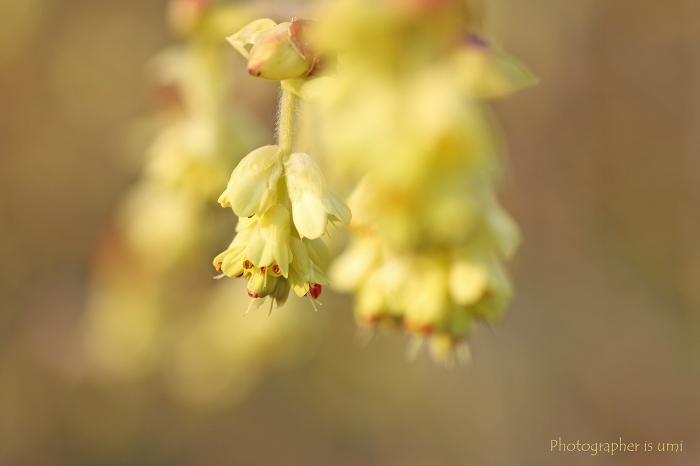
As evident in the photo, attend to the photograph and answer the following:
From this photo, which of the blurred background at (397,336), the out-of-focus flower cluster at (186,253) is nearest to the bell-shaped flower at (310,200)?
the out-of-focus flower cluster at (186,253)

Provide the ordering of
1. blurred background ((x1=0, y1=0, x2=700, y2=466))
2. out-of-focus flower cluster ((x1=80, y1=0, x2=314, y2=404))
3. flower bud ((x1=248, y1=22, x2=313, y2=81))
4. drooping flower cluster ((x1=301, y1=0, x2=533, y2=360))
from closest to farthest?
1. drooping flower cluster ((x1=301, y1=0, x2=533, y2=360))
2. flower bud ((x1=248, y1=22, x2=313, y2=81))
3. out-of-focus flower cluster ((x1=80, y1=0, x2=314, y2=404))
4. blurred background ((x1=0, y1=0, x2=700, y2=466))

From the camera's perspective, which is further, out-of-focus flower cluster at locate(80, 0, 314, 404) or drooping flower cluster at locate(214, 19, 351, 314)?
out-of-focus flower cluster at locate(80, 0, 314, 404)

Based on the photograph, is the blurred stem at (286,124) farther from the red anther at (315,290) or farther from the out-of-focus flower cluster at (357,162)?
the red anther at (315,290)


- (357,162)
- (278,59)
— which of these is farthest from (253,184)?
(357,162)

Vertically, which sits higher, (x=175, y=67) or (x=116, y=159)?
(x=175, y=67)

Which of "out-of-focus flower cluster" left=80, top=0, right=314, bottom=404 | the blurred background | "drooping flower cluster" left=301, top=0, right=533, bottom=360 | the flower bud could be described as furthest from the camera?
the blurred background

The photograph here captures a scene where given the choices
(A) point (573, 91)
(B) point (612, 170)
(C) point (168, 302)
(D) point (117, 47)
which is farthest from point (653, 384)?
(D) point (117, 47)

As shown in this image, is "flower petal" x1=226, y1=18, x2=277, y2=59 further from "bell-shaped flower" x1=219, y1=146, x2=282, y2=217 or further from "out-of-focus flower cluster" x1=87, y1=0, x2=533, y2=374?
"bell-shaped flower" x1=219, y1=146, x2=282, y2=217

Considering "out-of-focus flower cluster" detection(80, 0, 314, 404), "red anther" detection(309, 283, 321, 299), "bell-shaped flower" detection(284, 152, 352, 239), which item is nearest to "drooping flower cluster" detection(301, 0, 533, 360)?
"bell-shaped flower" detection(284, 152, 352, 239)

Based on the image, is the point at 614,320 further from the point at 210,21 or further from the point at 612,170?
the point at 210,21
